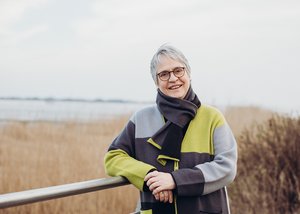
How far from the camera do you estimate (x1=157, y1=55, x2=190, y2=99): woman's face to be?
1.68 m

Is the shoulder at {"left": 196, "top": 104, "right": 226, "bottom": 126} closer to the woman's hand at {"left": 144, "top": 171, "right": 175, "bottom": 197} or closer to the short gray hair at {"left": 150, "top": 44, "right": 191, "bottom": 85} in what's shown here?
the short gray hair at {"left": 150, "top": 44, "right": 191, "bottom": 85}

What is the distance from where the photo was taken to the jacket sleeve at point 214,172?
160 centimetres

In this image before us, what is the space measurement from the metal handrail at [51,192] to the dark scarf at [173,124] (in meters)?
0.19

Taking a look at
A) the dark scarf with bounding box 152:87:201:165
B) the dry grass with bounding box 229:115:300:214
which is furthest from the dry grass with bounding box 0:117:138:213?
the dark scarf with bounding box 152:87:201:165

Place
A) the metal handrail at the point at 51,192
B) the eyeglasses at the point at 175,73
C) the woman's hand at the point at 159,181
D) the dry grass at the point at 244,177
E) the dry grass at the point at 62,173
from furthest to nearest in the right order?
the dry grass at the point at 244,177 → the dry grass at the point at 62,173 → the eyeglasses at the point at 175,73 → the woman's hand at the point at 159,181 → the metal handrail at the point at 51,192

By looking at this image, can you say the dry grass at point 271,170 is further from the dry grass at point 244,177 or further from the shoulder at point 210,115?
the shoulder at point 210,115

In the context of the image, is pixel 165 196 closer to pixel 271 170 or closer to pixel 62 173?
pixel 271 170

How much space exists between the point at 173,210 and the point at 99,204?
218 cm

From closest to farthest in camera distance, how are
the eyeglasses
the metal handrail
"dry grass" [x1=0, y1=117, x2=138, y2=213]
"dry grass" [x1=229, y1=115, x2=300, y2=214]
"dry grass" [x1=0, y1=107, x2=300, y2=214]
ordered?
1. the metal handrail
2. the eyeglasses
3. "dry grass" [x1=0, y1=117, x2=138, y2=213]
4. "dry grass" [x1=0, y1=107, x2=300, y2=214]
5. "dry grass" [x1=229, y1=115, x2=300, y2=214]

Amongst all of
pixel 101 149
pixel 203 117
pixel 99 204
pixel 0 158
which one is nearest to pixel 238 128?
pixel 101 149

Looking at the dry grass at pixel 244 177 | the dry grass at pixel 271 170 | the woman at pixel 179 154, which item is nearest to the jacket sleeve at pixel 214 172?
the woman at pixel 179 154

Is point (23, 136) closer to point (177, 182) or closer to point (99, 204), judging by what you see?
point (99, 204)

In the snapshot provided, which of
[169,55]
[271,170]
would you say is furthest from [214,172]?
[271,170]

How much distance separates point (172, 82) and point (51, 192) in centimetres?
55
